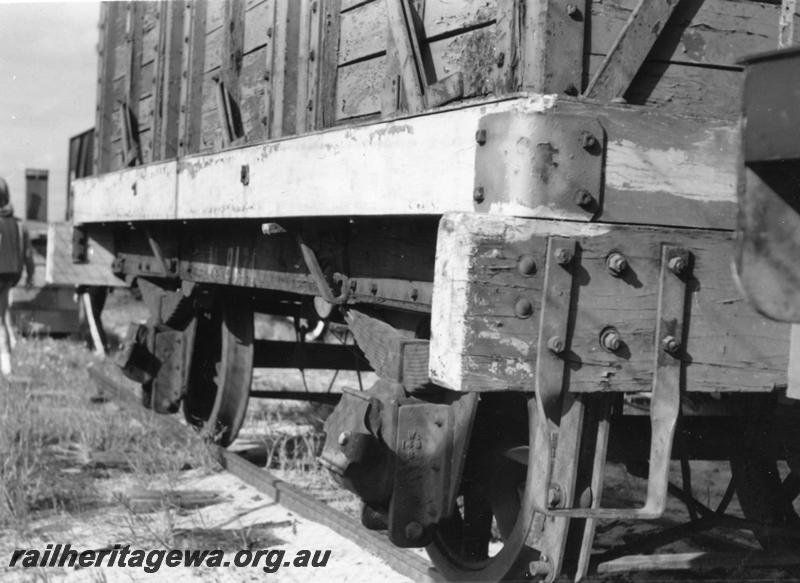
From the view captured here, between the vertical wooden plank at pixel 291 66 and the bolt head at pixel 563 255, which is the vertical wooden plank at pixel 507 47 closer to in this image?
the bolt head at pixel 563 255

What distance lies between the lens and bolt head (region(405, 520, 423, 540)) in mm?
3264

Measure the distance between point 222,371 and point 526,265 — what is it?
4.01 metres

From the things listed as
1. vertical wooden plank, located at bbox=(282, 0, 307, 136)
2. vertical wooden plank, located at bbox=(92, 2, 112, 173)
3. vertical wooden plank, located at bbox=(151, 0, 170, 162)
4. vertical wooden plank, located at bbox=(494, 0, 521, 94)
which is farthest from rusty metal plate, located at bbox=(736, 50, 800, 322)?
vertical wooden plank, located at bbox=(92, 2, 112, 173)

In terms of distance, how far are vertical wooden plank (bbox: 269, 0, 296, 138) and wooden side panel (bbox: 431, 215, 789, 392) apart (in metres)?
2.09

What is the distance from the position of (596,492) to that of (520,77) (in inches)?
45.9

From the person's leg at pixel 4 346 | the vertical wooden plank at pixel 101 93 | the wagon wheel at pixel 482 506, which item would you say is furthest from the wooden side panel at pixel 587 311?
the person's leg at pixel 4 346

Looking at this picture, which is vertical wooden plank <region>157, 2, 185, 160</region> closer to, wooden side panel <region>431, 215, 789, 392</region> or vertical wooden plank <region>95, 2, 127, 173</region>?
vertical wooden plank <region>95, 2, 127, 173</region>

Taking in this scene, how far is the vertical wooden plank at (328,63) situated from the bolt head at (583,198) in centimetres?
177

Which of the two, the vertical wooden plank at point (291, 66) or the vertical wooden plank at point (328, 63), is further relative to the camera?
the vertical wooden plank at point (291, 66)

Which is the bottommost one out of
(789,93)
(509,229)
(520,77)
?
(509,229)

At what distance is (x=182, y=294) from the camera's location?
20.6ft

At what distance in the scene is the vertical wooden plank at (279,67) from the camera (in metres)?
4.52

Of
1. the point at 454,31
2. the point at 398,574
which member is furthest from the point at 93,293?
the point at 454,31

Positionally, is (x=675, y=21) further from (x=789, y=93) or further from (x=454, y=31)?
(x=789, y=93)
